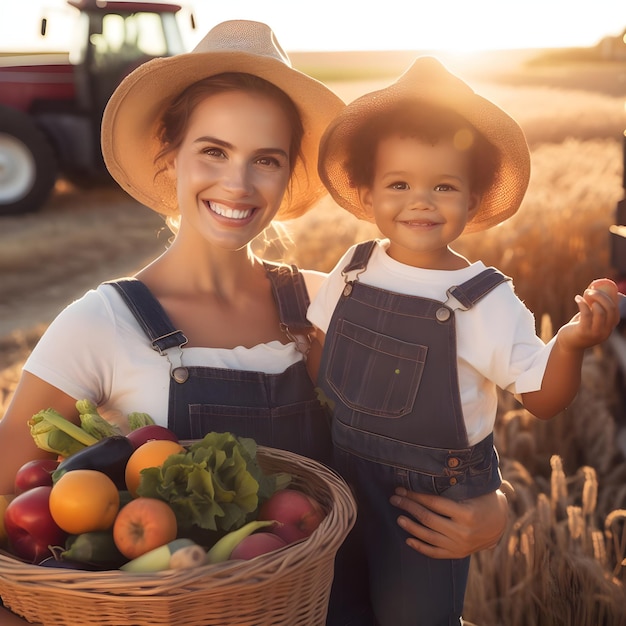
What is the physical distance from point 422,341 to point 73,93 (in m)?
11.5

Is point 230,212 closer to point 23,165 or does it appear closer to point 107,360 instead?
point 107,360

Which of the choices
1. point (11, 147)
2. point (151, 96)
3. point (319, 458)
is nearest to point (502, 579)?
point (319, 458)

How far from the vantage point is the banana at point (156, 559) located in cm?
148

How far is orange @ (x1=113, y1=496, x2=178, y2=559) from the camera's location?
4.96 ft

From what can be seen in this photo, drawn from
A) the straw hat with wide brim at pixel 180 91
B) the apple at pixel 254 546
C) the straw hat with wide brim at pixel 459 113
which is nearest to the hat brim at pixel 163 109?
the straw hat with wide brim at pixel 180 91

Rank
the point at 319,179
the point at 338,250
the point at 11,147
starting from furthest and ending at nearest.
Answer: the point at 11,147 < the point at 338,250 < the point at 319,179

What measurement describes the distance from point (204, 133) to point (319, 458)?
964 millimetres

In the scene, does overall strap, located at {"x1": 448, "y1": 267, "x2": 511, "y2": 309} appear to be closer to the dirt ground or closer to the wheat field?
the wheat field

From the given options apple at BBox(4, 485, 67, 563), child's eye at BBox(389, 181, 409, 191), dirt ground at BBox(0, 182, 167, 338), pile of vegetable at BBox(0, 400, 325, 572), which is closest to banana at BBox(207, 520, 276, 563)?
pile of vegetable at BBox(0, 400, 325, 572)

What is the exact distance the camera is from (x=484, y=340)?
7.20 feet

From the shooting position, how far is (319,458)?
2.38 m

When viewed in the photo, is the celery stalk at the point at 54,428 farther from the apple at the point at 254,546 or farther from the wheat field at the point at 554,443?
the wheat field at the point at 554,443

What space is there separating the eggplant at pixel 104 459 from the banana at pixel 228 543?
0.26 m

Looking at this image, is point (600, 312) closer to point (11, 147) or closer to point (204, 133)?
point (204, 133)
